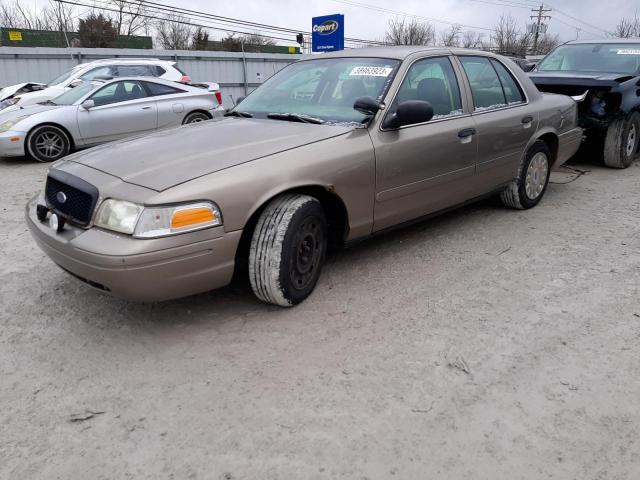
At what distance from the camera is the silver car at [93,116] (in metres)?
8.26

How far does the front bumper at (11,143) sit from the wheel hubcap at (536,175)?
728 centimetres

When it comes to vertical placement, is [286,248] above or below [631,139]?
below

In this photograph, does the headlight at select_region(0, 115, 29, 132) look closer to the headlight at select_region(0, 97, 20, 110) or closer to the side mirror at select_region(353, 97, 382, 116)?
the headlight at select_region(0, 97, 20, 110)

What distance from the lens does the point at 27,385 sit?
8.65 ft

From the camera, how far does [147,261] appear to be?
270 centimetres

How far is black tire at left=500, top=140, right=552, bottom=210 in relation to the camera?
17.0 ft

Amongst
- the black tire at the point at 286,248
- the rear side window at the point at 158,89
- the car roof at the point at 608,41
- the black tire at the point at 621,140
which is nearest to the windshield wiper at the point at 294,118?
the black tire at the point at 286,248

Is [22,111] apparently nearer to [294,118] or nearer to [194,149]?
[294,118]

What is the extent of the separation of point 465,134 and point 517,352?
6.55ft

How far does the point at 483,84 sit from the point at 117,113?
6.44m

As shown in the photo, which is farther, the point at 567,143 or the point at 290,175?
the point at 567,143

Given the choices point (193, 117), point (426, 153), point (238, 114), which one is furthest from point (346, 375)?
point (193, 117)

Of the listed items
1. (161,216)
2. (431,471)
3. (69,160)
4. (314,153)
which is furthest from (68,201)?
(431,471)

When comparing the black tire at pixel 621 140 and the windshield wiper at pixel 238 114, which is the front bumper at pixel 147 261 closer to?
the windshield wiper at pixel 238 114
